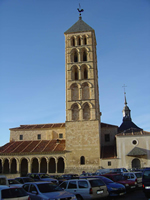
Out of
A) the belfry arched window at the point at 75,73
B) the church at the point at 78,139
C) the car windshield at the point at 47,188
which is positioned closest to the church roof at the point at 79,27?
the church at the point at 78,139

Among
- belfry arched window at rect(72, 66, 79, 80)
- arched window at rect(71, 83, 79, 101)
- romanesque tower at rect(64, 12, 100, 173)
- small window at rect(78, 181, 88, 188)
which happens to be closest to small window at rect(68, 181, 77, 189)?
small window at rect(78, 181, 88, 188)

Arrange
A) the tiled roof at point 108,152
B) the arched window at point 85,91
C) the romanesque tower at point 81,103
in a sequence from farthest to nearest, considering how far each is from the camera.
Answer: the arched window at point 85,91 → the romanesque tower at point 81,103 → the tiled roof at point 108,152

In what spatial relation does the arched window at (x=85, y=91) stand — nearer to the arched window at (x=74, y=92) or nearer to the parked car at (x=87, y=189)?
the arched window at (x=74, y=92)

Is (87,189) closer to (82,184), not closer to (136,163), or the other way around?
(82,184)

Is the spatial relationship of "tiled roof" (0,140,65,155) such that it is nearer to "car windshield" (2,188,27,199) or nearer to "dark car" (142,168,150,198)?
"dark car" (142,168,150,198)

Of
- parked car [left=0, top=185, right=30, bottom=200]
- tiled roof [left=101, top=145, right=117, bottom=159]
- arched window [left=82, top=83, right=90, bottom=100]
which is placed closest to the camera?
parked car [left=0, top=185, right=30, bottom=200]

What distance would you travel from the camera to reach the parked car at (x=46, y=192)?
10.3m

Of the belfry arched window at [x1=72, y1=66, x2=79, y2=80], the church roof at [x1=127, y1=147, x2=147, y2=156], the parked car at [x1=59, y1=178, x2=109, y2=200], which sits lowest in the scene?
the parked car at [x1=59, y1=178, x2=109, y2=200]

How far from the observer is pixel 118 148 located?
3488 cm

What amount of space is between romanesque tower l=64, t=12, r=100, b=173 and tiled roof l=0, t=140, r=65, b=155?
9.40 ft

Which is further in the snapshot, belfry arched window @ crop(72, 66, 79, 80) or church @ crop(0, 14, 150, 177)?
belfry arched window @ crop(72, 66, 79, 80)

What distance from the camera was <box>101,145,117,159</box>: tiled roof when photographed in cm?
3534

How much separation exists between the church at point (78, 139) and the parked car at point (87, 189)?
71.5 ft

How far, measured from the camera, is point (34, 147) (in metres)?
39.2
